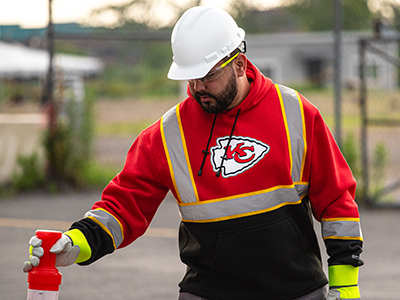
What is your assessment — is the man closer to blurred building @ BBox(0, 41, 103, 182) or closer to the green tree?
blurred building @ BBox(0, 41, 103, 182)

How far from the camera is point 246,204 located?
9.20ft

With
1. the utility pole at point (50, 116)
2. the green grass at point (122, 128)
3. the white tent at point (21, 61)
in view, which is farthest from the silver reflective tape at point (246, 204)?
the white tent at point (21, 61)

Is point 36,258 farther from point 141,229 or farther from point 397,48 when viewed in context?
point 397,48

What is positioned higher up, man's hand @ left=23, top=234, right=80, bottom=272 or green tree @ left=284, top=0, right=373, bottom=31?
green tree @ left=284, top=0, right=373, bottom=31

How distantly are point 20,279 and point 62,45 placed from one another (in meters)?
6.11

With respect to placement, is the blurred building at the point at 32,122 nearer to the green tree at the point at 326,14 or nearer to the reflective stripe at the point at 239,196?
the green tree at the point at 326,14

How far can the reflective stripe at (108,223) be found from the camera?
2977mm

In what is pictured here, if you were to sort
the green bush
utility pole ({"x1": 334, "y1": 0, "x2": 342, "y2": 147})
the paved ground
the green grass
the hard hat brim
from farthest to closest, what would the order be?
1. the green grass
2. the green bush
3. utility pole ({"x1": 334, "y1": 0, "x2": 342, "y2": 147})
4. the paved ground
5. the hard hat brim

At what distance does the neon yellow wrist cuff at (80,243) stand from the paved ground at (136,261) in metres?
2.70

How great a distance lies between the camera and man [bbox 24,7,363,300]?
282 centimetres

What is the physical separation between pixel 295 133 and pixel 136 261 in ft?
13.6

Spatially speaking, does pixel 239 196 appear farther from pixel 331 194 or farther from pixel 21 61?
pixel 21 61

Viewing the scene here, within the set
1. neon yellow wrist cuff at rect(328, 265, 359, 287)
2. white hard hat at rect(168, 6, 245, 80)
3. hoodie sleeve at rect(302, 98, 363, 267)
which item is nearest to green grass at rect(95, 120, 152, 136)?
white hard hat at rect(168, 6, 245, 80)

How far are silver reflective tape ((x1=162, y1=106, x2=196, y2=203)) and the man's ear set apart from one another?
36 centimetres
